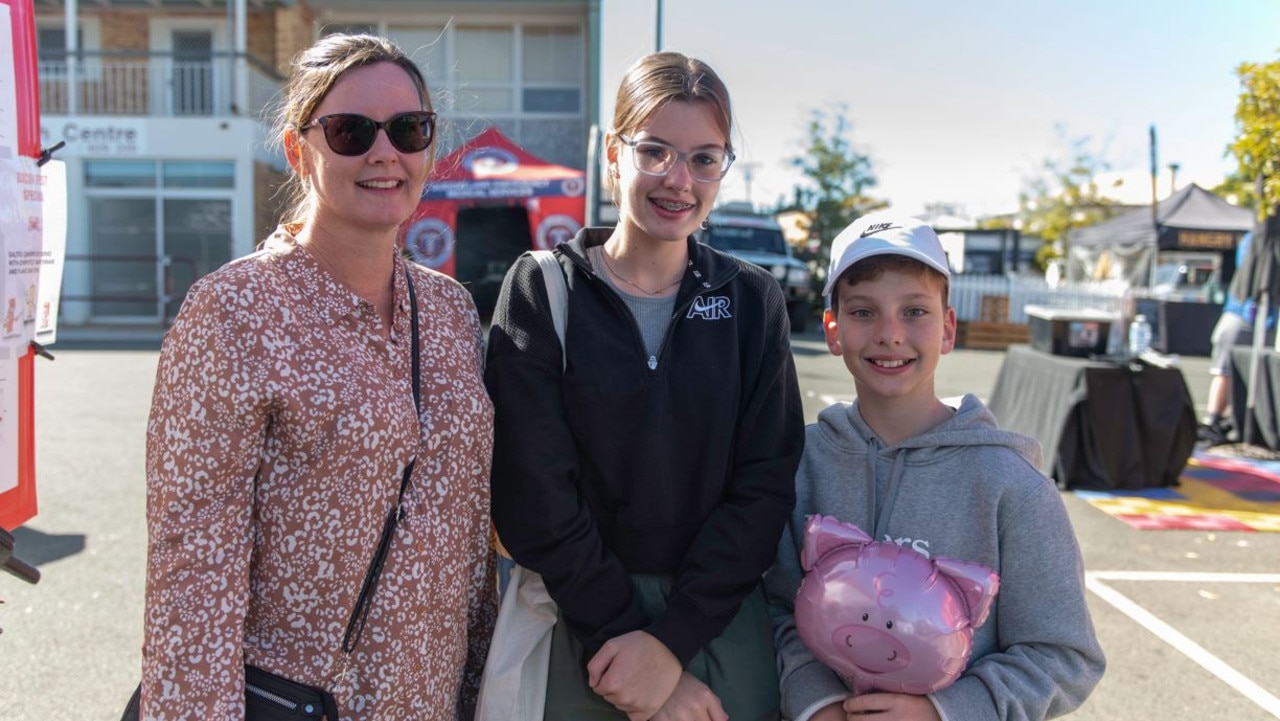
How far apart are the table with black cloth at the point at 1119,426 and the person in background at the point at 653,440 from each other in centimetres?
586

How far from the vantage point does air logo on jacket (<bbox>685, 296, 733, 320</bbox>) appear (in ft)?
6.33

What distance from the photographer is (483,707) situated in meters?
1.85

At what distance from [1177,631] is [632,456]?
12.6 ft

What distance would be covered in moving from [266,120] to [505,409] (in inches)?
34.1

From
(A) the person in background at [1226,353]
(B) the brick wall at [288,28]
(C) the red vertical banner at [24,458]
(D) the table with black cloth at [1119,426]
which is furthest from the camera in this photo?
(B) the brick wall at [288,28]

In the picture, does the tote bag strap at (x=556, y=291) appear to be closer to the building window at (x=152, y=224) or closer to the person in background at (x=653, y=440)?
the person in background at (x=653, y=440)

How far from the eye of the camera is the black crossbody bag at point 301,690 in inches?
64.1

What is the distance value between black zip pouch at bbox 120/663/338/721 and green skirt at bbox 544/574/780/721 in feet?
1.47

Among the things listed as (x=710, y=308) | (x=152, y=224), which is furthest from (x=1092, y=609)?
(x=152, y=224)

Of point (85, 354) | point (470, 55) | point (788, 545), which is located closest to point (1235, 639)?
point (788, 545)

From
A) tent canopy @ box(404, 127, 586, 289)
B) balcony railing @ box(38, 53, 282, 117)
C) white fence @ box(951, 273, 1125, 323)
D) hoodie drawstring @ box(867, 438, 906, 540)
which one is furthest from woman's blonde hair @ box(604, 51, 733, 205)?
white fence @ box(951, 273, 1125, 323)

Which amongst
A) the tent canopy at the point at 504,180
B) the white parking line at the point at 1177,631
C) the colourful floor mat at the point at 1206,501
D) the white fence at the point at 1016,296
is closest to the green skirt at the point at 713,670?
the white parking line at the point at 1177,631

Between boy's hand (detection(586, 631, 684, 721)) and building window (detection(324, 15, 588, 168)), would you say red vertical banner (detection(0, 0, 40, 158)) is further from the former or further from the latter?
building window (detection(324, 15, 588, 168))

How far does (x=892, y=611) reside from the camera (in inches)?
66.1
